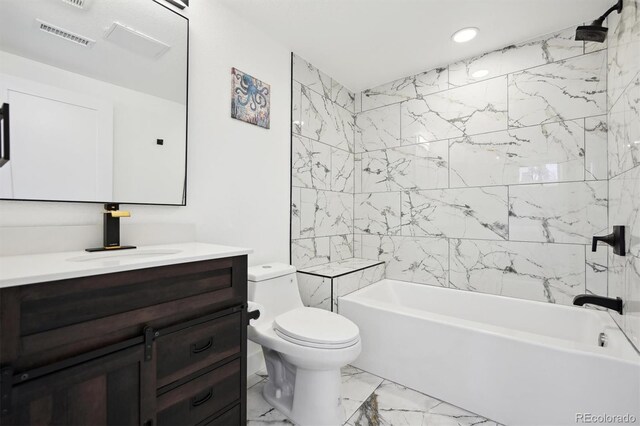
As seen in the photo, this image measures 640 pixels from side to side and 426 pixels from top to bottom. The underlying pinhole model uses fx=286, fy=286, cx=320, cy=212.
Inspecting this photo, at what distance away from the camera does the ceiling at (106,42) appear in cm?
118

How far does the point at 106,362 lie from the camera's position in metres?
0.92

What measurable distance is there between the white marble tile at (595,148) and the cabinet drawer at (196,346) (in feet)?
8.19

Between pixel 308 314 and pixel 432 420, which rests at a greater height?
pixel 308 314

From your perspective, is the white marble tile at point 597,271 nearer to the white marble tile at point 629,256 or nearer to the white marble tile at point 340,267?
the white marble tile at point 629,256

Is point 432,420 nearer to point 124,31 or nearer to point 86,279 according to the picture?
point 86,279

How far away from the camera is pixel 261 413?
167cm

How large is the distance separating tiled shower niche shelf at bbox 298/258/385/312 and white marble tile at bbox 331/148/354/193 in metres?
0.84

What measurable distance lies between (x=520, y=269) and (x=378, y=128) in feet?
5.95

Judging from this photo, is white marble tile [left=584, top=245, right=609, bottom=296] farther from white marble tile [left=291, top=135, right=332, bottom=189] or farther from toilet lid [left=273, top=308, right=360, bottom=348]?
white marble tile [left=291, top=135, right=332, bottom=189]

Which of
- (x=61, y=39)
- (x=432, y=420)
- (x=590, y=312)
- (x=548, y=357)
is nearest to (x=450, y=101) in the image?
(x=590, y=312)

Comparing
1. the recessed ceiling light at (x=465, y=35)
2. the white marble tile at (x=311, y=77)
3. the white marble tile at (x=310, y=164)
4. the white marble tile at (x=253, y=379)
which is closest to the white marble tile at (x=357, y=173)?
the white marble tile at (x=310, y=164)

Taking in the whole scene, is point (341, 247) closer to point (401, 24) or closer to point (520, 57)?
point (401, 24)

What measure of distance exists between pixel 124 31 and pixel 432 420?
2.67 metres

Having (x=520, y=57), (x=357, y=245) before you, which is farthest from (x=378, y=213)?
(x=520, y=57)
